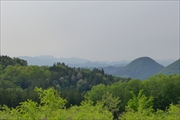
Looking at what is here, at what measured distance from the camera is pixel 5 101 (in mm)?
46219

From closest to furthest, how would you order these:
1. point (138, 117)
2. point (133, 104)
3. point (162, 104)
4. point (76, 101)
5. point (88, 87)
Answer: point (138, 117), point (133, 104), point (162, 104), point (76, 101), point (88, 87)

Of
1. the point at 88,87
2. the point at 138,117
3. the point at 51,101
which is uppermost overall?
the point at 51,101

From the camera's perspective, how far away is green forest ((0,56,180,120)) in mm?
15148

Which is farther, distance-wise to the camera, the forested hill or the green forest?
the forested hill

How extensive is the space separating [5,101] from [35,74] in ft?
110

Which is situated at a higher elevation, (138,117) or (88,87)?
(138,117)

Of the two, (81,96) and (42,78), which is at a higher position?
(42,78)

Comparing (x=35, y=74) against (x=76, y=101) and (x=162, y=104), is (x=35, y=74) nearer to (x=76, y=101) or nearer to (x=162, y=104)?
(x=76, y=101)

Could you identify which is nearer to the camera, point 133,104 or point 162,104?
point 133,104

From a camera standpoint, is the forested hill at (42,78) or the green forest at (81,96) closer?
the green forest at (81,96)

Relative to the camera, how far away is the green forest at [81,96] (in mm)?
15148

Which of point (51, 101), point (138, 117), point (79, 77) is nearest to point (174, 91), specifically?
point (138, 117)

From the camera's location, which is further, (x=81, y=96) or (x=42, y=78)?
(x=42, y=78)

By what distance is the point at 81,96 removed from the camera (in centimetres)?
5197
